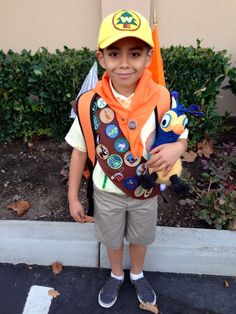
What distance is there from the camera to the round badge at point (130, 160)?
6.19 ft

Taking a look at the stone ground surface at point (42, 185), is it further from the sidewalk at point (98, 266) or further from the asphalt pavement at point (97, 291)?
the asphalt pavement at point (97, 291)

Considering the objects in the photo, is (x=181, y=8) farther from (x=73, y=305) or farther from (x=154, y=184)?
(x=73, y=305)

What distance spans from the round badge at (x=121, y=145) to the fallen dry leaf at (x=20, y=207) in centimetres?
134

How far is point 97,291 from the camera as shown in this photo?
2.59 metres

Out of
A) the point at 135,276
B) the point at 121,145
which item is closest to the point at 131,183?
the point at 121,145

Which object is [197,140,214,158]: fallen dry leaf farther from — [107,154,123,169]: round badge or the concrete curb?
[107,154,123,169]: round badge

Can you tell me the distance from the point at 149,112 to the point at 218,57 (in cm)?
183

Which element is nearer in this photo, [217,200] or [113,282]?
[113,282]

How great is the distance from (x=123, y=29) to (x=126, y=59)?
0.13 metres

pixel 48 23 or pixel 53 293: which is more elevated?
pixel 48 23

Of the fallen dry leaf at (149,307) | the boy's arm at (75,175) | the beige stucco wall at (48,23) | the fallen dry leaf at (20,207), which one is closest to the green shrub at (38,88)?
the beige stucco wall at (48,23)

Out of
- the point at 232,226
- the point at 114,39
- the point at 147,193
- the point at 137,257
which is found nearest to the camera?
the point at 114,39

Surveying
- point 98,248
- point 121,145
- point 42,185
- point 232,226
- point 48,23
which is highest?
point 48,23

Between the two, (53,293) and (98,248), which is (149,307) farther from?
(53,293)
